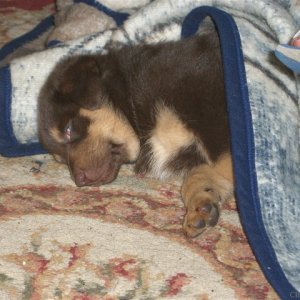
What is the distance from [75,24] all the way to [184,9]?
54 cm

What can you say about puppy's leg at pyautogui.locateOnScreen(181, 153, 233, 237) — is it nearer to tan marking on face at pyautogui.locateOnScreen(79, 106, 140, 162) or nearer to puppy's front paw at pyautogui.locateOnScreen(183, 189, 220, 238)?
puppy's front paw at pyautogui.locateOnScreen(183, 189, 220, 238)

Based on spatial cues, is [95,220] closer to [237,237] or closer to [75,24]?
[237,237]

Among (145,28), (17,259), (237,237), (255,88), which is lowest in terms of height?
(17,259)

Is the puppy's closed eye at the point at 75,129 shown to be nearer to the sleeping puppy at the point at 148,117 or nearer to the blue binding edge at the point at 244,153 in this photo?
the sleeping puppy at the point at 148,117

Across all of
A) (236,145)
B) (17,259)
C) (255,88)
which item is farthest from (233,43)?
(17,259)

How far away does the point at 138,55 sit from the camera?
2.10 m

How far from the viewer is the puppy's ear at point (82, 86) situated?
2.06 m

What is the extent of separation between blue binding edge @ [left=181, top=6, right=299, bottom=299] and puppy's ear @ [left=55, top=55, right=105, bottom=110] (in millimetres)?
439

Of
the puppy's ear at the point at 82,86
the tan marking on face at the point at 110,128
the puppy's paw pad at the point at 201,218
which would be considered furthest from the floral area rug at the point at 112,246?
the puppy's ear at the point at 82,86

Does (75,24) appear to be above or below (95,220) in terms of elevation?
above

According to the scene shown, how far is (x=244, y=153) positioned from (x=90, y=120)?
0.62 meters

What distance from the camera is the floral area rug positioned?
1.61 m

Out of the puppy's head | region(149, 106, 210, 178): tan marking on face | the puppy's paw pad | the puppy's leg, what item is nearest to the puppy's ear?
the puppy's head

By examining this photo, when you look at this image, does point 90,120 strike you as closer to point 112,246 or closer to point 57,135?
point 57,135
